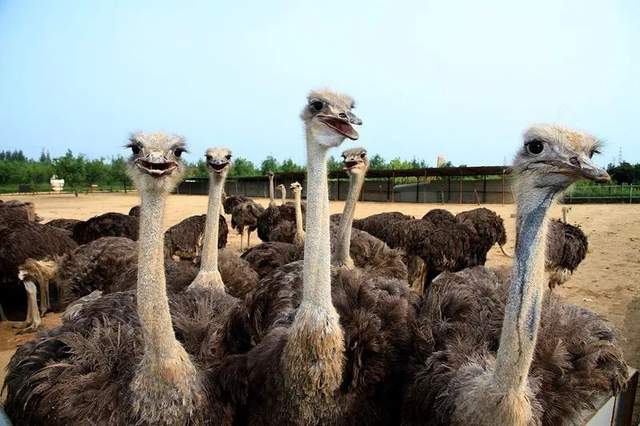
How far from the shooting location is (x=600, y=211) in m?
21.7

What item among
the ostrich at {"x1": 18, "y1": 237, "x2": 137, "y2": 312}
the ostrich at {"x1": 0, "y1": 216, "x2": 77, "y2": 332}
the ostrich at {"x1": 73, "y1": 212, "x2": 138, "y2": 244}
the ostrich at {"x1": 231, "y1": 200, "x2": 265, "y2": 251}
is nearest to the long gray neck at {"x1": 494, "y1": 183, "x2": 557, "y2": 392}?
the ostrich at {"x1": 18, "y1": 237, "x2": 137, "y2": 312}

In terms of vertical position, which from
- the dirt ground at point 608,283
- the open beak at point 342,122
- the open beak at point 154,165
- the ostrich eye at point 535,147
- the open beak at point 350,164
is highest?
the open beak at point 342,122

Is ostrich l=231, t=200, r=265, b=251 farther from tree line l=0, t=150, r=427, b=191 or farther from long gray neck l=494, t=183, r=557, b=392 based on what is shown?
tree line l=0, t=150, r=427, b=191

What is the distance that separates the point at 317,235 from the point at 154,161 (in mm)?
798

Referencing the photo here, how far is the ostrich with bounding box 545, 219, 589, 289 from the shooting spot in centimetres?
723

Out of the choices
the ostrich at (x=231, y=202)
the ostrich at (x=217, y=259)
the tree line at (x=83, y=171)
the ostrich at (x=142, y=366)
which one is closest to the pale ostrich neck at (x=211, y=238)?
the ostrich at (x=217, y=259)

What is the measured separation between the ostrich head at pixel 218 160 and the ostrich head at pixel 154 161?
2.00 m

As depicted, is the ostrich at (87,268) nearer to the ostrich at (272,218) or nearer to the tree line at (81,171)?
the ostrich at (272,218)

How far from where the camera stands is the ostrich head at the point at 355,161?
15.4 feet

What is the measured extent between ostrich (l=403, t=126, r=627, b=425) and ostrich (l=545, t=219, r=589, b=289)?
14.1 ft

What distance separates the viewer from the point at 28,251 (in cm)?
582

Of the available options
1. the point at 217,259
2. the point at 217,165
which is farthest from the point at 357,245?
the point at 217,165

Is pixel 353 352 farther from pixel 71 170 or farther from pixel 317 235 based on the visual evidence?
pixel 71 170

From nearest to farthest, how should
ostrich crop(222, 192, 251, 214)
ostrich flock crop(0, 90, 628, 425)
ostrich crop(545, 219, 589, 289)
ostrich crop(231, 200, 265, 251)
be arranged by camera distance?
ostrich flock crop(0, 90, 628, 425)
ostrich crop(545, 219, 589, 289)
ostrich crop(231, 200, 265, 251)
ostrich crop(222, 192, 251, 214)
